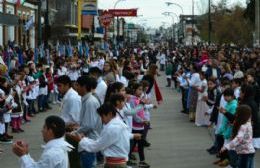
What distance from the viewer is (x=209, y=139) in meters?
16.0

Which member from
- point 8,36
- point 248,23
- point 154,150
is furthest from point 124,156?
point 248,23

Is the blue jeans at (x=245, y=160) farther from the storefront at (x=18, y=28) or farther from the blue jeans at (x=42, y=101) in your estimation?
the storefront at (x=18, y=28)

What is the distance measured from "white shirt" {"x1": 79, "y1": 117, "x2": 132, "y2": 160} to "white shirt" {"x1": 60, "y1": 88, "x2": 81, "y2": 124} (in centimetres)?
209

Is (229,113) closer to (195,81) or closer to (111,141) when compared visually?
(111,141)

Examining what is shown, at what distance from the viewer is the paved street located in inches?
511

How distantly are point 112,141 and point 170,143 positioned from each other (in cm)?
815

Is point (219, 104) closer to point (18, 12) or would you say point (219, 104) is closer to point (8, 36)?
point (8, 36)

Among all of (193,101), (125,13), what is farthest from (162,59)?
(193,101)

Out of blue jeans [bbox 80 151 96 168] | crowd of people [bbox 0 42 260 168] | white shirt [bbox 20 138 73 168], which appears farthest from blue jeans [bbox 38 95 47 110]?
white shirt [bbox 20 138 73 168]

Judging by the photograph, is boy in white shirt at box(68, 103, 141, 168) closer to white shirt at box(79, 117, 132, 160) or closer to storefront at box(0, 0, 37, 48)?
white shirt at box(79, 117, 132, 160)

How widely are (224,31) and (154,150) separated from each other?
55597mm

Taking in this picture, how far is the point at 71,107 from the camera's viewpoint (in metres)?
9.77

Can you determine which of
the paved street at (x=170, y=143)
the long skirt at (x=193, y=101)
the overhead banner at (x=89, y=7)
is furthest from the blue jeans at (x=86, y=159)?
the overhead banner at (x=89, y=7)

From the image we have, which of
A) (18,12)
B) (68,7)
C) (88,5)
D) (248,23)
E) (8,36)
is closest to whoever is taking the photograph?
(88,5)
